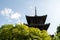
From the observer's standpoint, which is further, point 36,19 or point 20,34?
point 36,19

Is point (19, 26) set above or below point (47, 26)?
above

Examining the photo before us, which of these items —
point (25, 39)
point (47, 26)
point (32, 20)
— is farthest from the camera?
point (32, 20)

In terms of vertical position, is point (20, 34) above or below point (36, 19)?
above

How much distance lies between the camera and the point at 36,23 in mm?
54062

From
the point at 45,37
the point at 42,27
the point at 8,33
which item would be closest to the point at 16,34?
the point at 8,33

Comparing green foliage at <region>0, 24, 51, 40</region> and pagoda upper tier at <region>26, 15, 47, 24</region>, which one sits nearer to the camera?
green foliage at <region>0, 24, 51, 40</region>

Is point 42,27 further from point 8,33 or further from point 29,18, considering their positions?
point 8,33

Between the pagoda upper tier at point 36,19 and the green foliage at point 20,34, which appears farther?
the pagoda upper tier at point 36,19

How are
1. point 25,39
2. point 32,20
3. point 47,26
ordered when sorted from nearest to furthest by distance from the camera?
point 25,39
point 47,26
point 32,20

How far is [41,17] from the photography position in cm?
Result: 5441

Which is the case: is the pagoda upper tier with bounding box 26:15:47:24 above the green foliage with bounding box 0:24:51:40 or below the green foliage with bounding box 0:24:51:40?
below

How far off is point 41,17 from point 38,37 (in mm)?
20951

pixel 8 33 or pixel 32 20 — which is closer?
pixel 8 33

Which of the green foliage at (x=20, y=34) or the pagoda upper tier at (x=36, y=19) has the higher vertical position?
the green foliage at (x=20, y=34)
